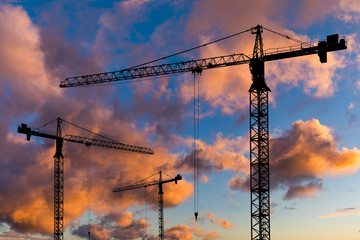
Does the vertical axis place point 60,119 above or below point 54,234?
above

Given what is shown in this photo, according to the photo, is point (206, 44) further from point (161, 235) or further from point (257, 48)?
point (161, 235)

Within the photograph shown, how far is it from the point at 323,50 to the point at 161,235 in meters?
95.1

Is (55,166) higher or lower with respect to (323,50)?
lower

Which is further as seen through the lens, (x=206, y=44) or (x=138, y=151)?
(x=138, y=151)

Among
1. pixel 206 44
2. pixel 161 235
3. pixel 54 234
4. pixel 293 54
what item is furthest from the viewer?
pixel 161 235

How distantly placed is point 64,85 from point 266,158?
65698mm

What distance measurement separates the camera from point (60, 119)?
124812mm

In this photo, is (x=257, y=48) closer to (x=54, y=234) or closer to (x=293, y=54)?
(x=293, y=54)

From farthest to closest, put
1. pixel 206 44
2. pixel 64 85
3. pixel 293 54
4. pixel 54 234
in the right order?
pixel 64 85 < pixel 54 234 < pixel 206 44 < pixel 293 54

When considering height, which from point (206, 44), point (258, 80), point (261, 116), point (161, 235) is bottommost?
point (161, 235)

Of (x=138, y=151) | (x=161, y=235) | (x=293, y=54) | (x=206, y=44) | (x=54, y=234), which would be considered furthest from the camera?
(x=138, y=151)

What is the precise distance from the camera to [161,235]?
492 feet


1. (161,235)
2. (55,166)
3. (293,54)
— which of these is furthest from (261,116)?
(161,235)

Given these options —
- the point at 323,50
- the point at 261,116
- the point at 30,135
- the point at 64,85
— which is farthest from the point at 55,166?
the point at 323,50
